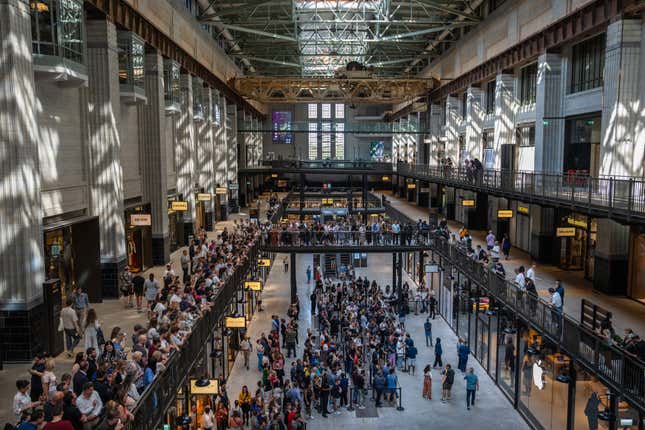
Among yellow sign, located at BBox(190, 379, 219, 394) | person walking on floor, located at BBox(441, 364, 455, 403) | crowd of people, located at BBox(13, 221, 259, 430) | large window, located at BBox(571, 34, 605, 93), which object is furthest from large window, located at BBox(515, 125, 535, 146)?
yellow sign, located at BBox(190, 379, 219, 394)

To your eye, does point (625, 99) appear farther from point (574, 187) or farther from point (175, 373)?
point (175, 373)

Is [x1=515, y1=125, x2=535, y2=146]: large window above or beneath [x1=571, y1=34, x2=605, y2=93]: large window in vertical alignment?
beneath

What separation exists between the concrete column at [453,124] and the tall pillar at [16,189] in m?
32.9

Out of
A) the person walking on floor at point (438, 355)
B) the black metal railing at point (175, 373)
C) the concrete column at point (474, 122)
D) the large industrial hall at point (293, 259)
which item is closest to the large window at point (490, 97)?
the large industrial hall at point (293, 259)

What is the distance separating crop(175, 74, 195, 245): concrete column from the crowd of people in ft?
33.5

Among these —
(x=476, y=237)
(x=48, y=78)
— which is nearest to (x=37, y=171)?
(x=48, y=78)

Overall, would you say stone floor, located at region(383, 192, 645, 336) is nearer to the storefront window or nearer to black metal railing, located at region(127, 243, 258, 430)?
black metal railing, located at region(127, 243, 258, 430)

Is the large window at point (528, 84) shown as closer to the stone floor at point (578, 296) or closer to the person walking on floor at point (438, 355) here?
the stone floor at point (578, 296)

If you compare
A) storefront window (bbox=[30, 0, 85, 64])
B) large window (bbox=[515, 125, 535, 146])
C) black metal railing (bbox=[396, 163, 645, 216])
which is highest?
storefront window (bbox=[30, 0, 85, 64])

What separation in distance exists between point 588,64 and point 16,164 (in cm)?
1990

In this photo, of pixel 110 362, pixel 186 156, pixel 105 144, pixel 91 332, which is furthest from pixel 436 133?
pixel 110 362

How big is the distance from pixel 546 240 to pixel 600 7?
9801 mm

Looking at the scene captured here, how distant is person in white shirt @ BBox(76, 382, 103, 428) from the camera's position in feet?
24.2

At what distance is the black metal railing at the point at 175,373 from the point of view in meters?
8.57
